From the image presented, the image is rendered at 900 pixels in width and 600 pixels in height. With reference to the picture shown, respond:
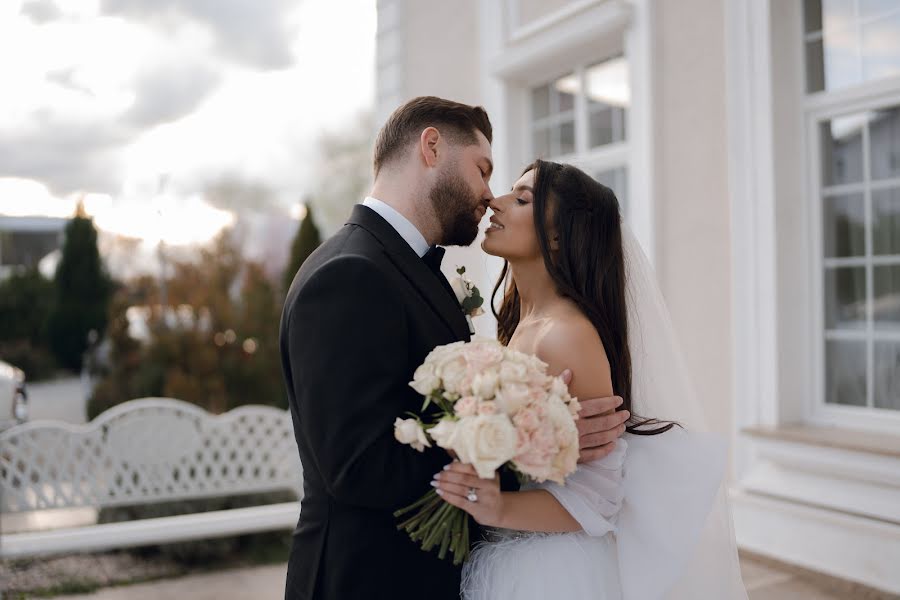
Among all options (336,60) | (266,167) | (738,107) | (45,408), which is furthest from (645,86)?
(336,60)

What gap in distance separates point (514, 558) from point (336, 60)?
882 inches

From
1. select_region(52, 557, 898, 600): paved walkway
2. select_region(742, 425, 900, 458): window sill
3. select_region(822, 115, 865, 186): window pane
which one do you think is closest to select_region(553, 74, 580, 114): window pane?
select_region(822, 115, 865, 186): window pane

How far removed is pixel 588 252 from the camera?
2.19 m

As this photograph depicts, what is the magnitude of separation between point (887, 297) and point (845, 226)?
1.43 ft

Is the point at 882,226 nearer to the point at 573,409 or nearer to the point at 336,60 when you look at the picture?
the point at 573,409

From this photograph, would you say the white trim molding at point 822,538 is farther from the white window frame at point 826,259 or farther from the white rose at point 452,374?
the white rose at point 452,374

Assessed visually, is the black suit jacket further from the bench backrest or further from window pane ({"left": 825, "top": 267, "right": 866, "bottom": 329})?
the bench backrest

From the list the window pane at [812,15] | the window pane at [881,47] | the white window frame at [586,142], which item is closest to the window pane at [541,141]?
the white window frame at [586,142]

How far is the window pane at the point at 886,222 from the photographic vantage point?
12.3ft

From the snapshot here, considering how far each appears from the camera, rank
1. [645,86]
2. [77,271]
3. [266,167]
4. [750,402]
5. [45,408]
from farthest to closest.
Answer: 1. [266,167]
2. [77,271]
3. [45,408]
4. [645,86]
5. [750,402]

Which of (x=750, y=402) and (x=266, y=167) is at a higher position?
(x=266, y=167)

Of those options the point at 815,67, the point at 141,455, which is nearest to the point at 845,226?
the point at 815,67

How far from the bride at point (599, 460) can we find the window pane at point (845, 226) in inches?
79.4

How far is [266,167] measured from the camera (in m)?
20.8
